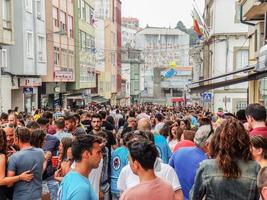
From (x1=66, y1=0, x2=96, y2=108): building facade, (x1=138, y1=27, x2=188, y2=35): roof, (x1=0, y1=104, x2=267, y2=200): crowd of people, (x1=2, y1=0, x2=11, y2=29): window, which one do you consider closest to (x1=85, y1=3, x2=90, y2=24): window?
(x1=66, y1=0, x2=96, y2=108): building facade

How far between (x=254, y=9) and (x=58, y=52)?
2072 cm

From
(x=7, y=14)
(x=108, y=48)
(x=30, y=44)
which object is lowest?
(x=30, y=44)

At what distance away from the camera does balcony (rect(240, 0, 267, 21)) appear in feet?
60.0

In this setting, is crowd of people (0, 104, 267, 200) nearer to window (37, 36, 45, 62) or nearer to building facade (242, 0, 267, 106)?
building facade (242, 0, 267, 106)

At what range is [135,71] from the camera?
101 m

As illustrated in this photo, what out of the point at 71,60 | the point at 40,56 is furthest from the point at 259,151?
the point at 71,60

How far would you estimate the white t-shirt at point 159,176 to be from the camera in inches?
207

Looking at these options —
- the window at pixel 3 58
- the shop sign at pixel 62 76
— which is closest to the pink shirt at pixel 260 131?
the window at pixel 3 58

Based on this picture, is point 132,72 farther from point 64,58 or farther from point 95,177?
point 95,177

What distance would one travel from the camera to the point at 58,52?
123 feet

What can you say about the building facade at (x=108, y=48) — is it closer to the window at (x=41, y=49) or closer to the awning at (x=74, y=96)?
the awning at (x=74, y=96)

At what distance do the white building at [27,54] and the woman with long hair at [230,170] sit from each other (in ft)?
76.6

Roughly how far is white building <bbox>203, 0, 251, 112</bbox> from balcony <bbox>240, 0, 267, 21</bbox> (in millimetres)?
20087

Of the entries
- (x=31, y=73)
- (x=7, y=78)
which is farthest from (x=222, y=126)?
(x=31, y=73)
